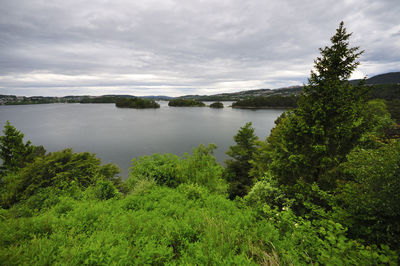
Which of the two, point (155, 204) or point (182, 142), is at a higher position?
point (155, 204)

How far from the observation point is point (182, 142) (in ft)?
141

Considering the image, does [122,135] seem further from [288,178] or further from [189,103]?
[189,103]

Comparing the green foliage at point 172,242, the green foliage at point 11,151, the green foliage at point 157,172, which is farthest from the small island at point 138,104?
the green foliage at point 172,242

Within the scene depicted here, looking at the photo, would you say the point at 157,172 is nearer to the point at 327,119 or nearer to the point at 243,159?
the point at 327,119

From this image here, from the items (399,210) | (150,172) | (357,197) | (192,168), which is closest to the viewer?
(399,210)

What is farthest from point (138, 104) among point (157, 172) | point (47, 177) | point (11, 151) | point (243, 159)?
point (157, 172)

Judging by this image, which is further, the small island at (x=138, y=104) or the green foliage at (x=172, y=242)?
the small island at (x=138, y=104)

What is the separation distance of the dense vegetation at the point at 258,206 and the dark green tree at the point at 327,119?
6 cm

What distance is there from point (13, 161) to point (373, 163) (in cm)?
3442

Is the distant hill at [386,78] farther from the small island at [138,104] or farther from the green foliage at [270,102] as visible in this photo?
the small island at [138,104]

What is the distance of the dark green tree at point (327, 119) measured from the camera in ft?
27.6

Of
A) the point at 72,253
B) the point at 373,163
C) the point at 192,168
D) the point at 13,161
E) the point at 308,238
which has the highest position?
the point at 373,163

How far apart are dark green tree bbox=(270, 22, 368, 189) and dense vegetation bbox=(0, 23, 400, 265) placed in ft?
0.19

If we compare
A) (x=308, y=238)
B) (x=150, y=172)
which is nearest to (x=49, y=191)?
(x=150, y=172)
